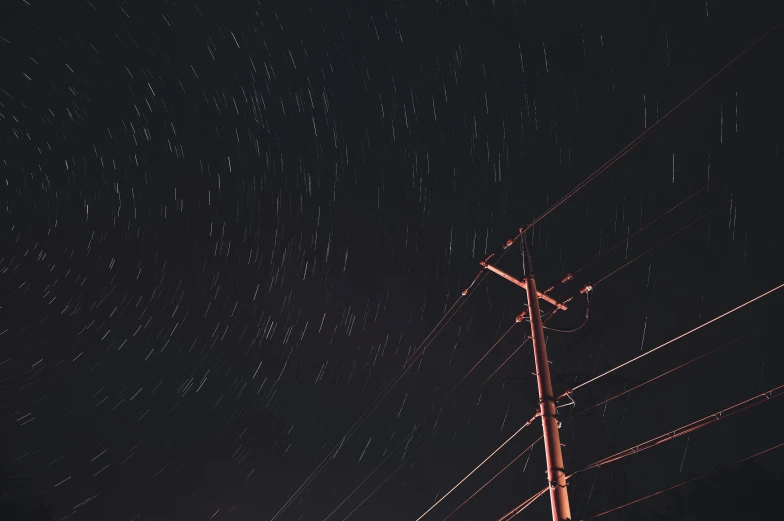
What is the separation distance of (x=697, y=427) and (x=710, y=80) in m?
4.48

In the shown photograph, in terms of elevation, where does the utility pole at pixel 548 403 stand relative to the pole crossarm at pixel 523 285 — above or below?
below

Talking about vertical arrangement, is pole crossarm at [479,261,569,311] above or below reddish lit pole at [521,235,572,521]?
above

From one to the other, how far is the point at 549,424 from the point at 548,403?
291 millimetres

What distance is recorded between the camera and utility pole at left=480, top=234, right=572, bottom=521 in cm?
673

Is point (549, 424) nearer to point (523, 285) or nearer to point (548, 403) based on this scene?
point (548, 403)

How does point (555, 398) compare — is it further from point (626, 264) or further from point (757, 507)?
point (757, 507)

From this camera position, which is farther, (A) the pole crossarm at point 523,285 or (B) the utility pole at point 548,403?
(A) the pole crossarm at point 523,285

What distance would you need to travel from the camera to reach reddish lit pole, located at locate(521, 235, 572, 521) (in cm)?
670

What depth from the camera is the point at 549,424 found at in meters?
7.24

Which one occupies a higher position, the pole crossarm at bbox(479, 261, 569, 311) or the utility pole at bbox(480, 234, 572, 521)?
the pole crossarm at bbox(479, 261, 569, 311)

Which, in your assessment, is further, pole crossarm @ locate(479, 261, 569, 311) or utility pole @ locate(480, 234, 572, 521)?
pole crossarm @ locate(479, 261, 569, 311)

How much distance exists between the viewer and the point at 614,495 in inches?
609

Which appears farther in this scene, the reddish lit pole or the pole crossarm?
the pole crossarm

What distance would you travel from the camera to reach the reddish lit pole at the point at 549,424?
22.0ft
